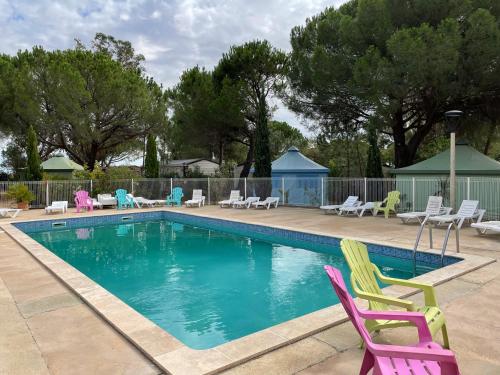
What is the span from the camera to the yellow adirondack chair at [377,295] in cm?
301

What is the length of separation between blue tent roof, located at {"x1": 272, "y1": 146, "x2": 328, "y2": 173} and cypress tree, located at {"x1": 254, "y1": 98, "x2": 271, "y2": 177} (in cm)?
44

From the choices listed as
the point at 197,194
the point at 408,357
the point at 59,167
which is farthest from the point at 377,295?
the point at 59,167

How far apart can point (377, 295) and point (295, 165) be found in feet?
51.5

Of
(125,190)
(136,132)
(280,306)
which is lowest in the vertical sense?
(280,306)

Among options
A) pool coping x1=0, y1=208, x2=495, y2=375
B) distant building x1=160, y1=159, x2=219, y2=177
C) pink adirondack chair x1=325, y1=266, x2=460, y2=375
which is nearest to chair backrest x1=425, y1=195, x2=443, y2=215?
pool coping x1=0, y1=208, x2=495, y2=375

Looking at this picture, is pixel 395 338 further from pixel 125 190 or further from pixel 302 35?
pixel 302 35

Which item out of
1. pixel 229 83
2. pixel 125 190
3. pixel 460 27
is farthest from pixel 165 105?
pixel 460 27

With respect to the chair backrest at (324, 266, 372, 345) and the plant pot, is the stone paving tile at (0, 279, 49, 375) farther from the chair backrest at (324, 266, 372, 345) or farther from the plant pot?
the plant pot

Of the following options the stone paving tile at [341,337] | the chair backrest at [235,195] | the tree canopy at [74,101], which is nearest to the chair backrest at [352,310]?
the stone paving tile at [341,337]

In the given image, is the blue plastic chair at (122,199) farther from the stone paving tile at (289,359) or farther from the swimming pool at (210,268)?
the stone paving tile at (289,359)

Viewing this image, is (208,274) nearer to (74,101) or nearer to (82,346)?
(82,346)

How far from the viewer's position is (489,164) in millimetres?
13195

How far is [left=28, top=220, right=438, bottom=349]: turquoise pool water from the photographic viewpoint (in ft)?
17.4

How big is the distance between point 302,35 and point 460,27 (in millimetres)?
6964
